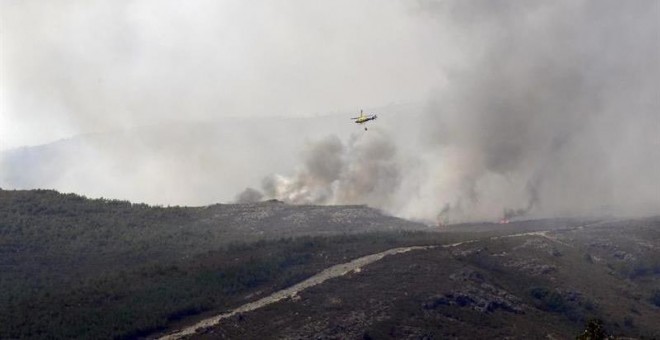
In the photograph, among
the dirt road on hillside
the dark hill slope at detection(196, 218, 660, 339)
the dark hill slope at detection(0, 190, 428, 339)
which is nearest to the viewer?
the dirt road on hillside

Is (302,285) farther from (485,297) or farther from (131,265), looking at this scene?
(131,265)

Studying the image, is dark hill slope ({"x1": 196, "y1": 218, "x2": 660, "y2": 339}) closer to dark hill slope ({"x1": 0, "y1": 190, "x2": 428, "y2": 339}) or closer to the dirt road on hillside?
the dirt road on hillside

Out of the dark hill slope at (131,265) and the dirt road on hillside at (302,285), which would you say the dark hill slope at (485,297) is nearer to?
the dirt road on hillside at (302,285)

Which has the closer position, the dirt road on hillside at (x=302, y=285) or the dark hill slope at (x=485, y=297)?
the dirt road on hillside at (x=302, y=285)

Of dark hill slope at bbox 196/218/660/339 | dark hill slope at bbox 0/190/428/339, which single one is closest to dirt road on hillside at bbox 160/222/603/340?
dark hill slope at bbox 196/218/660/339

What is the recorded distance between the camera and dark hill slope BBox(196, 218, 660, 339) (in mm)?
123250

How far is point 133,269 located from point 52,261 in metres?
18.8

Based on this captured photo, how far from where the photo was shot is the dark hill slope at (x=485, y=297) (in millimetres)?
123250

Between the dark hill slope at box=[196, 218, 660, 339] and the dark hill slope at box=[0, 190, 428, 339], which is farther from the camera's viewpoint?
the dark hill slope at box=[0, 190, 428, 339]

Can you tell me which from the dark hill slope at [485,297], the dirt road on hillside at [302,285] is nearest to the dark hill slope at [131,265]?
the dirt road on hillside at [302,285]

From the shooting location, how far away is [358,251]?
160m

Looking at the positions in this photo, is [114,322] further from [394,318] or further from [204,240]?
[204,240]

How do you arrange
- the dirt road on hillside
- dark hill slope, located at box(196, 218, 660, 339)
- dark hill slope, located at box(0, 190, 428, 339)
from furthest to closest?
dark hill slope, located at box(0, 190, 428, 339)
dark hill slope, located at box(196, 218, 660, 339)
the dirt road on hillside

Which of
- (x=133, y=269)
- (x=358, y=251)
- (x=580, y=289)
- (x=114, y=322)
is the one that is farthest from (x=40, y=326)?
(x=580, y=289)
